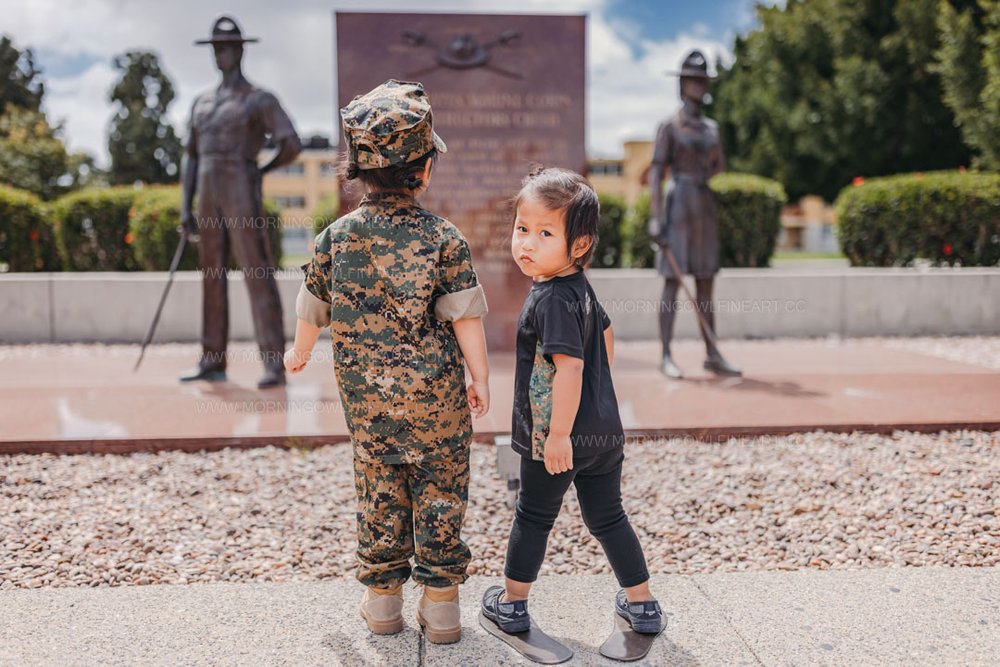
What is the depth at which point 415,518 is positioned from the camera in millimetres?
2391

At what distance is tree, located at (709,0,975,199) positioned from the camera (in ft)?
64.0

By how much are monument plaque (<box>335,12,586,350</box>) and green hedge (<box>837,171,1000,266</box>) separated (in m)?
4.43

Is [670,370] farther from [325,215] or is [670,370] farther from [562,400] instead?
[325,215]

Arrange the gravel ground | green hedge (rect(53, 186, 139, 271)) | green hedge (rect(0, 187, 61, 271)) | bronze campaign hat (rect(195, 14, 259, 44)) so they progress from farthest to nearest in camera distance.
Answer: green hedge (rect(53, 186, 139, 271)), green hedge (rect(0, 187, 61, 271)), bronze campaign hat (rect(195, 14, 259, 44)), the gravel ground

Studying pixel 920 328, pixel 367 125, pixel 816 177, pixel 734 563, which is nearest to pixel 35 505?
pixel 367 125

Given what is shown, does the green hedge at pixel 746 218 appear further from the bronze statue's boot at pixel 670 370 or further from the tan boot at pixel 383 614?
the tan boot at pixel 383 614

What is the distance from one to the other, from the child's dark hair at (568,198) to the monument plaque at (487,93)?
470cm

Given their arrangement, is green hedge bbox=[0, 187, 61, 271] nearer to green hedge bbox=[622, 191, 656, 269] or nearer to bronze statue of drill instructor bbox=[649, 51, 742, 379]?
green hedge bbox=[622, 191, 656, 269]

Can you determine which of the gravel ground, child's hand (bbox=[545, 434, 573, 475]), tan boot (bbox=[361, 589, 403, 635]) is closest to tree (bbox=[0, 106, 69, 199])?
the gravel ground

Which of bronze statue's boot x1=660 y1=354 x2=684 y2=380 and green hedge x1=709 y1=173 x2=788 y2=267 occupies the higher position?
green hedge x1=709 y1=173 x2=788 y2=267

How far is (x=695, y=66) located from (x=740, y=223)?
504 centimetres

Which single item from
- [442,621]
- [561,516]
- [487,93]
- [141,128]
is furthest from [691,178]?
[141,128]

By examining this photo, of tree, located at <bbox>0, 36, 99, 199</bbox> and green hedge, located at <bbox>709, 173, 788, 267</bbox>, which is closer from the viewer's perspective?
green hedge, located at <bbox>709, 173, 788, 267</bbox>

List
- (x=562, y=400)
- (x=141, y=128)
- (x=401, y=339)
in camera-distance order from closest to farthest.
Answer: (x=562, y=400), (x=401, y=339), (x=141, y=128)
